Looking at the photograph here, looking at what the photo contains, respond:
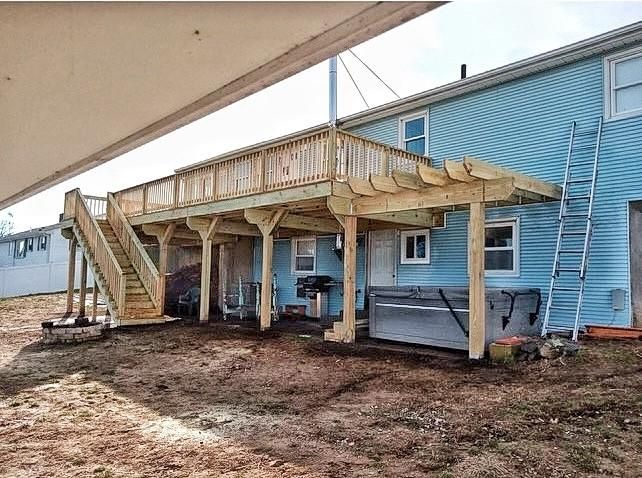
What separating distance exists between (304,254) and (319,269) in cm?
86

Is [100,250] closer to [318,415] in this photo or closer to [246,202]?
[246,202]

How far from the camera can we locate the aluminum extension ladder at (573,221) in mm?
8516

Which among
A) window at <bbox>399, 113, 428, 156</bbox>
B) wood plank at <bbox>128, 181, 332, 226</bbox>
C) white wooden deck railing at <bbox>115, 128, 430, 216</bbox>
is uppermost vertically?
window at <bbox>399, 113, 428, 156</bbox>

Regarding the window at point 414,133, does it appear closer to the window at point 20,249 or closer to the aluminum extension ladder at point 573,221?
the aluminum extension ladder at point 573,221

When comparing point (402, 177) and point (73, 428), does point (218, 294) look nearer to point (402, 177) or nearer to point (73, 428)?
point (402, 177)

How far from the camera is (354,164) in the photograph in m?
9.01

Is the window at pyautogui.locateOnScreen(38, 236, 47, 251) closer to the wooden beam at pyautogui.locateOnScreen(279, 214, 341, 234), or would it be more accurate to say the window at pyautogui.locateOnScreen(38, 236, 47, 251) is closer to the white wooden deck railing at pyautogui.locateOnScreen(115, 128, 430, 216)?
the white wooden deck railing at pyautogui.locateOnScreen(115, 128, 430, 216)

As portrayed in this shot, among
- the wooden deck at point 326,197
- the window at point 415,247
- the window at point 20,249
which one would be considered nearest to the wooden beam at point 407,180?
the wooden deck at point 326,197

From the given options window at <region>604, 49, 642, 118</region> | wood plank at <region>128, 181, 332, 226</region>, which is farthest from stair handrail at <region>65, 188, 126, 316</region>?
window at <region>604, 49, 642, 118</region>

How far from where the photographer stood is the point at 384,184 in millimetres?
8250

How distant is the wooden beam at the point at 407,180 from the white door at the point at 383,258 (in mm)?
4053

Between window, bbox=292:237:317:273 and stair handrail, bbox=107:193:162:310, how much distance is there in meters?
4.29

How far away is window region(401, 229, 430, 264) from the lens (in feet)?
37.0

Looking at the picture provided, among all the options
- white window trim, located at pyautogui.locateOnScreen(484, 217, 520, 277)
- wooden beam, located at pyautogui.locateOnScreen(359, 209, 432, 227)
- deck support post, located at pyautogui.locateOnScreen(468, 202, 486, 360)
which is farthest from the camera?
white window trim, located at pyautogui.locateOnScreen(484, 217, 520, 277)
